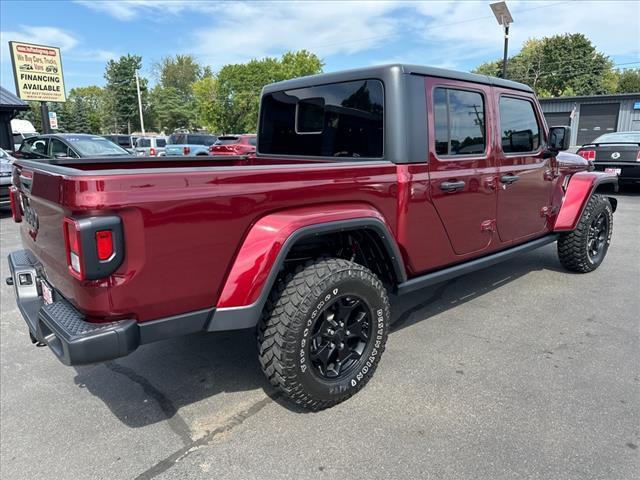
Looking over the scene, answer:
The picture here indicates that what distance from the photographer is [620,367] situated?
3.14 m

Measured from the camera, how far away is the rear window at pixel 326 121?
3104 millimetres

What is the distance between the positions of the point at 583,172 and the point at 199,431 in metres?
4.65

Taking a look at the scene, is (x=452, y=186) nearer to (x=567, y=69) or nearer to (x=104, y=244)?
(x=104, y=244)

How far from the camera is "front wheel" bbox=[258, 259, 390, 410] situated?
2400mm

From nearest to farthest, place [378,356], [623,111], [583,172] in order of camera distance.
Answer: [378,356] → [583,172] → [623,111]

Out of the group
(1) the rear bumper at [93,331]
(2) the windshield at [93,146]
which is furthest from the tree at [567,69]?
(1) the rear bumper at [93,331]

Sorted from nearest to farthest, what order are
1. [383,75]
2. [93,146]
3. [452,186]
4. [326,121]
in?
[383,75] → [452,186] → [326,121] → [93,146]

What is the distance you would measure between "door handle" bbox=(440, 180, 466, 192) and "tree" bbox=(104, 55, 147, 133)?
84.4 m

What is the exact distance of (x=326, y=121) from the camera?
3496mm

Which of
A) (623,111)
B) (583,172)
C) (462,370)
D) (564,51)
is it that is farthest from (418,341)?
(564,51)

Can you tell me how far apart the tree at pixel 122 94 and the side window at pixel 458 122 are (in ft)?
276

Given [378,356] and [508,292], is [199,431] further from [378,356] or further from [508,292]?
[508,292]

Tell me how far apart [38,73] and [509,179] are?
69.5 ft

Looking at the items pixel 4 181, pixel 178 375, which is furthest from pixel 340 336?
pixel 4 181
